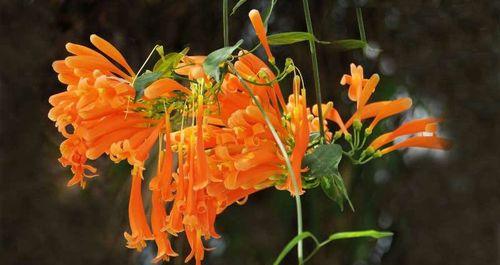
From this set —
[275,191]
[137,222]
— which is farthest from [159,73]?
[275,191]

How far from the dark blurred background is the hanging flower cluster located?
17 cm

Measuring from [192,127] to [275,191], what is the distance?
79 cm

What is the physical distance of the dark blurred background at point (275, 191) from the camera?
2.50ft

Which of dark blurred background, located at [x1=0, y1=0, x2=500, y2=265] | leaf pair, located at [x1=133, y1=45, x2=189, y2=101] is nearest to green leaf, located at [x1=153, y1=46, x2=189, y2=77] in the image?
leaf pair, located at [x1=133, y1=45, x2=189, y2=101]

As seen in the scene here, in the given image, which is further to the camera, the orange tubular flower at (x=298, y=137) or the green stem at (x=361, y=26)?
the green stem at (x=361, y=26)

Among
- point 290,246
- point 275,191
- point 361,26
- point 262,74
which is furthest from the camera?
point 275,191

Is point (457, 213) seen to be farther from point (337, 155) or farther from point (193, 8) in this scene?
point (193, 8)

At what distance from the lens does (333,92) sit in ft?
4.14

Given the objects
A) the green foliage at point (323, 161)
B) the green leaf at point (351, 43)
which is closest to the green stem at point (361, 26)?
the green leaf at point (351, 43)

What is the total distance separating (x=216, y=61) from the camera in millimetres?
440

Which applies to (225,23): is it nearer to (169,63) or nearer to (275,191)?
(169,63)

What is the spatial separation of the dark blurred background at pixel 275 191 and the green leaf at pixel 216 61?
0.22 meters

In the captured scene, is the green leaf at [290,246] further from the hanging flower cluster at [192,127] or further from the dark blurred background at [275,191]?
the dark blurred background at [275,191]

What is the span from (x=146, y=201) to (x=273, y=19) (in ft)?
1.14
